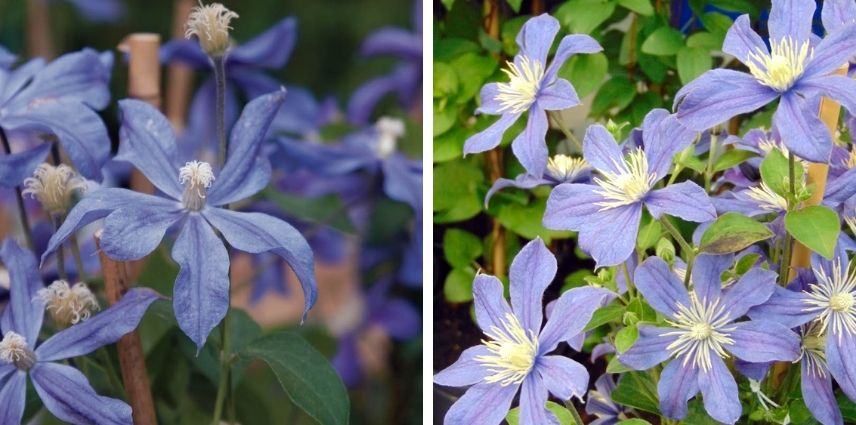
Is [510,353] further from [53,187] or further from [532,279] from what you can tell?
[53,187]

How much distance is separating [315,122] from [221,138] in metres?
0.37

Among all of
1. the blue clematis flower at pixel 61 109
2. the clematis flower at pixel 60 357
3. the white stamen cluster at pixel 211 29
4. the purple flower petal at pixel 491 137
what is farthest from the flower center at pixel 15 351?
the purple flower petal at pixel 491 137

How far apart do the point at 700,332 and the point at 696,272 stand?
0.13 ft

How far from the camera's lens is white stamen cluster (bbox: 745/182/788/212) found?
679mm

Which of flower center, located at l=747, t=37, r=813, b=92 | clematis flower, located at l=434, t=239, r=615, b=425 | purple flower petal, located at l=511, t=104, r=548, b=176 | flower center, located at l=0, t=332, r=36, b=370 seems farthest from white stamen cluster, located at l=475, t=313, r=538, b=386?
flower center, located at l=0, t=332, r=36, b=370

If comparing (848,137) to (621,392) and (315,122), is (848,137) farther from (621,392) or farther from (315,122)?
(315,122)

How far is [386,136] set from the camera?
103 cm

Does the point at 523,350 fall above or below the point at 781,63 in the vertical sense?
below

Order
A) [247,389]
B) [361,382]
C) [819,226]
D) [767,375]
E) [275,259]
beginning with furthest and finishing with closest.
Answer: [361,382], [275,259], [247,389], [767,375], [819,226]

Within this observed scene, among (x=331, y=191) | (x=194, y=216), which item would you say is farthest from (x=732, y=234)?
(x=331, y=191)

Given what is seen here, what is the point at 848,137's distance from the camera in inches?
28.8

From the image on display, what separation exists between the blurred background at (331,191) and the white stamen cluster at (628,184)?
1.24ft

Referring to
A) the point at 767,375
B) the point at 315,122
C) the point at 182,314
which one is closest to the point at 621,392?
the point at 767,375

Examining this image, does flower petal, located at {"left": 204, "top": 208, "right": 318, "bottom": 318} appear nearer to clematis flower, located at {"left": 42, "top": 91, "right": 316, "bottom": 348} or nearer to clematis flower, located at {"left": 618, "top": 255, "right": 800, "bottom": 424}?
clematis flower, located at {"left": 42, "top": 91, "right": 316, "bottom": 348}
